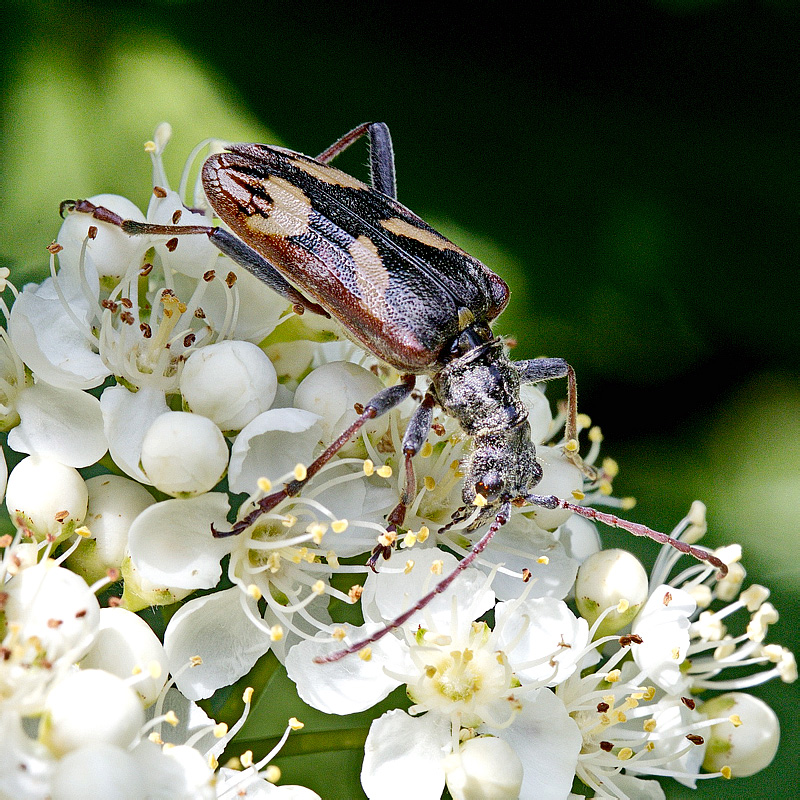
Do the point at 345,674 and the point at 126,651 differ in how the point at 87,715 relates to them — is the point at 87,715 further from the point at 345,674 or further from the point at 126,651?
the point at 345,674

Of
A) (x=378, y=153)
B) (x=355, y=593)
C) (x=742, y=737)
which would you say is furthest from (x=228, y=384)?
(x=742, y=737)

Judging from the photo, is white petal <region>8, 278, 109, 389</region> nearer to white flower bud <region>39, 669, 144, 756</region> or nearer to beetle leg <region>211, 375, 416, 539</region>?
beetle leg <region>211, 375, 416, 539</region>

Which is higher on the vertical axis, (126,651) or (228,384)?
(228,384)

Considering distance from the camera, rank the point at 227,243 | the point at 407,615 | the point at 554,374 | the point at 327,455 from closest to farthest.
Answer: the point at 407,615
the point at 327,455
the point at 227,243
the point at 554,374

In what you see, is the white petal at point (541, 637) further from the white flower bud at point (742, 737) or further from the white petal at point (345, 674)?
the white flower bud at point (742, 737)

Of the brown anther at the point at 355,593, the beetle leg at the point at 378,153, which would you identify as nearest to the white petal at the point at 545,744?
the brown anther at the point at 355,593

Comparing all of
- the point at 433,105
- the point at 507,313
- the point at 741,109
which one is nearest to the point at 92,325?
the point at 507,313

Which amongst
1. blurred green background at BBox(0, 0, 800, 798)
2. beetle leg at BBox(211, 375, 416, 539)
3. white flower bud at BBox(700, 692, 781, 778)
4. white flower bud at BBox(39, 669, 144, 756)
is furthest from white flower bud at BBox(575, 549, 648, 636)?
white flower bud at BBox(39, 669, 144, 756)

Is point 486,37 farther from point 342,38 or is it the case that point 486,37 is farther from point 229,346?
point 229,346
